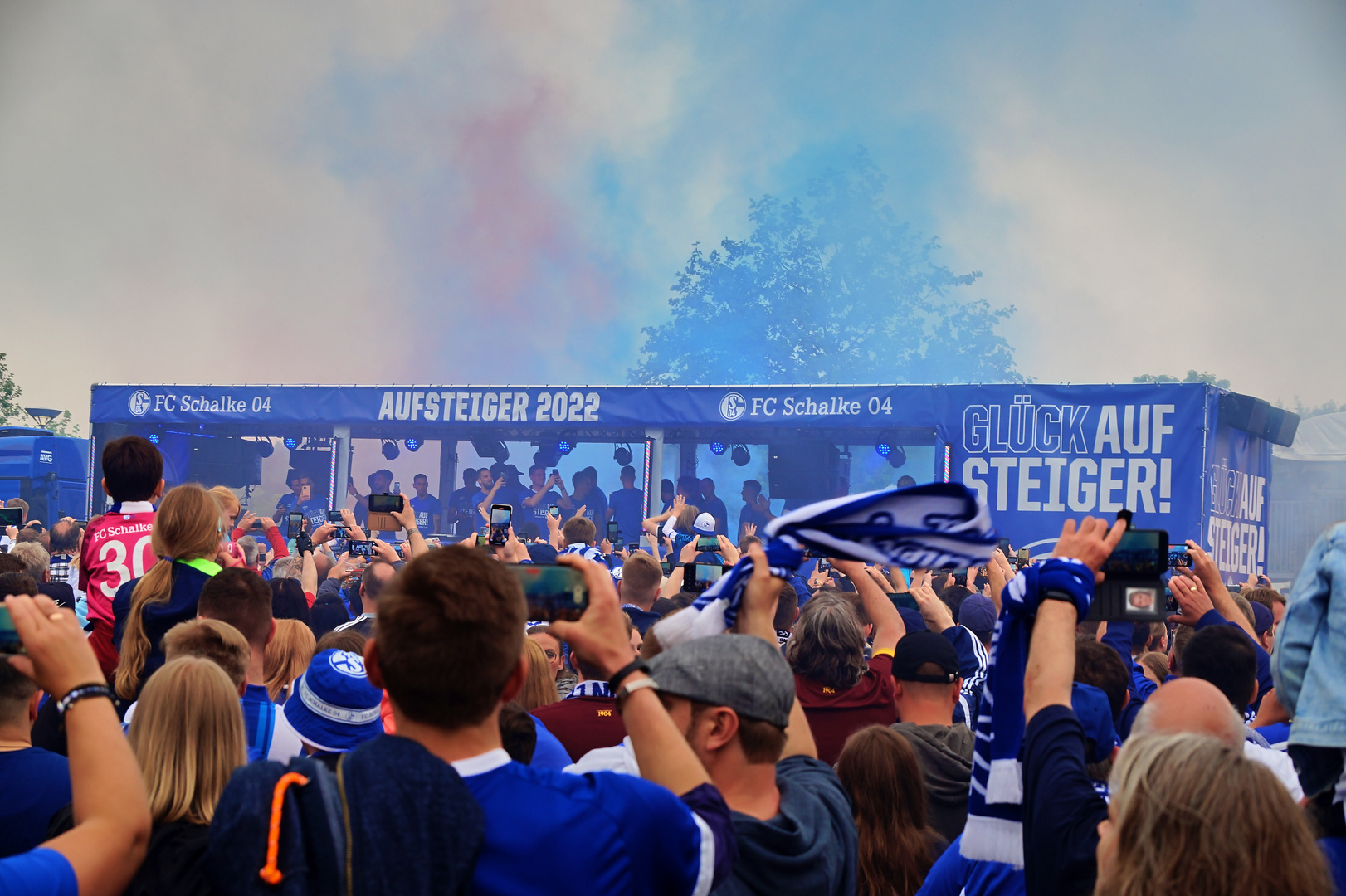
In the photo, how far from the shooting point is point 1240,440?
49.2ft

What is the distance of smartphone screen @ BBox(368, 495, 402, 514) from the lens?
5.29 m

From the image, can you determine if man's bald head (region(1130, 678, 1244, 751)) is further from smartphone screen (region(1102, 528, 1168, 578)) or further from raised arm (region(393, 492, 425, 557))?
raised arm (region(393, 492, 425, 557))

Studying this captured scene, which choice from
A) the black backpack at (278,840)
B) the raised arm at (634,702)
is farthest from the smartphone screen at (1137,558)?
the black backpack at (278,840)

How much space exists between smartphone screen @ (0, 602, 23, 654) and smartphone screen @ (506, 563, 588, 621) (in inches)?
34.3

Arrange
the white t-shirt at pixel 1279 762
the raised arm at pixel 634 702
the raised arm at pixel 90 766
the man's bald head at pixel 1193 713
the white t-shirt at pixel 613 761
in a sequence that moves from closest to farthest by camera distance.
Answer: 1. the raised arm at pixel 90 766
2. the raised arm at pixel 634 702
3. the man's bald head at pixel 1193 713
4. the white t-shirt at pixel 613 761
5. the white t-shirt at pixel 1279 762

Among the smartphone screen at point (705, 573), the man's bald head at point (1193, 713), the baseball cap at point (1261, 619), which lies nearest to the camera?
the man's bald head at point (1193, 713)

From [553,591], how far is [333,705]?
7.01ft

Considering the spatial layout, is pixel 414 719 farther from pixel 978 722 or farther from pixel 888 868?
pixel 888 868

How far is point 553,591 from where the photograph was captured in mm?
1981

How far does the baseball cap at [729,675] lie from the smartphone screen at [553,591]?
29 centimetres

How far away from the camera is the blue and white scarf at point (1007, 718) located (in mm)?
2182

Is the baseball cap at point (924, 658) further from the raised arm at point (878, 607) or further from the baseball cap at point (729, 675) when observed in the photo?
the baseball cap at point (729, 675)

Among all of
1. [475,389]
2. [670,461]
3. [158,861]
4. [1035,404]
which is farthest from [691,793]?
[670,461]

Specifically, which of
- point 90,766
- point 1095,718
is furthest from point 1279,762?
point 90,766
